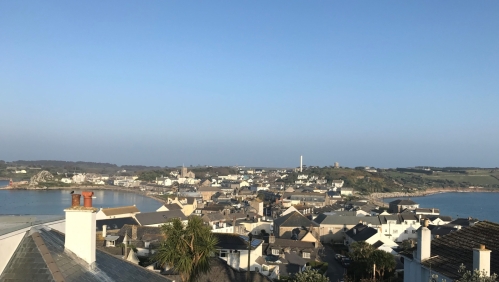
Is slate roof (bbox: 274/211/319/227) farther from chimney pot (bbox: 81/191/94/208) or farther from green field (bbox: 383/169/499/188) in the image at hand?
green field (bbox: 383/169/499/188)

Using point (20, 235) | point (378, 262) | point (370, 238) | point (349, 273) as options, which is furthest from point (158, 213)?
point (20, 235)

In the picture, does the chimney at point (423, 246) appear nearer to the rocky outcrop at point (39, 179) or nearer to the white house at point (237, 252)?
the white house at point (237, 252)

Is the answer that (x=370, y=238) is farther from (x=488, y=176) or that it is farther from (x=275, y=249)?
(x=488, y=176)

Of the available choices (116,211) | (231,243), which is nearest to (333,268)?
(231,243)

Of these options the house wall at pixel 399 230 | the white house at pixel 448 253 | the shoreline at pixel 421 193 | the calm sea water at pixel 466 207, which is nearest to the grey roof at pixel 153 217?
the house wall at pixel 399 230

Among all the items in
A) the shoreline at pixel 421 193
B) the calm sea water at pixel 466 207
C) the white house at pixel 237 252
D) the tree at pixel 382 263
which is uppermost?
the white house at pixel 237 252

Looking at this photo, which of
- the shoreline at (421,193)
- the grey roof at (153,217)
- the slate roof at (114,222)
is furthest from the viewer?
the shoreline at (421,193)

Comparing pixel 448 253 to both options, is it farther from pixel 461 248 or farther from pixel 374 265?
pixel 374 265
